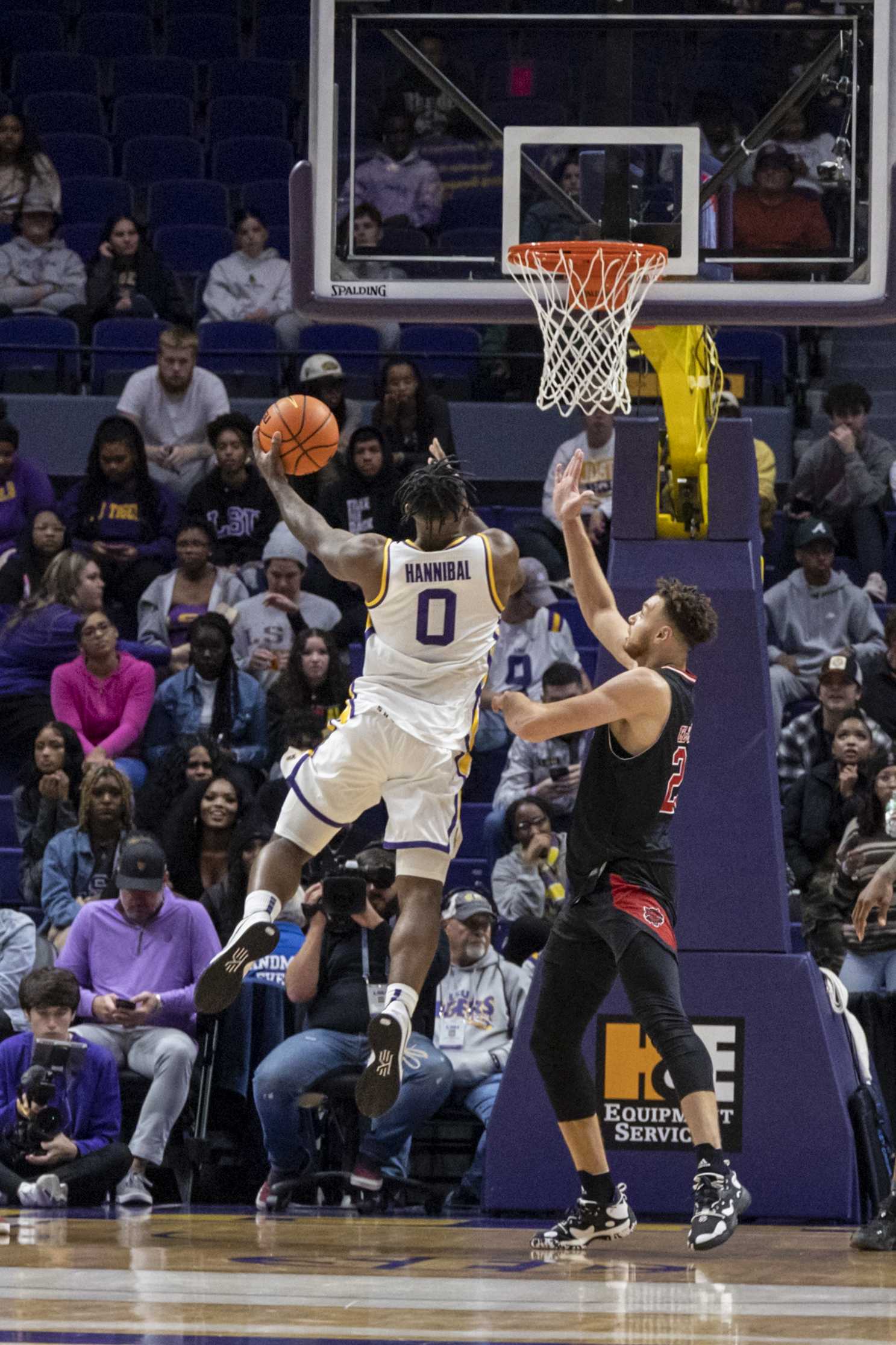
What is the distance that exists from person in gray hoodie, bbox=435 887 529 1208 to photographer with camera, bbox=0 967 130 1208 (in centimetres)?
151

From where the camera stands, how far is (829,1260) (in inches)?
260

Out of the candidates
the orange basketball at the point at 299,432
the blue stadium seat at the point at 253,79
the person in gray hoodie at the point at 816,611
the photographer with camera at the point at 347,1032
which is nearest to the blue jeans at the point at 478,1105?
the photographer with camera at the point at 347,1032

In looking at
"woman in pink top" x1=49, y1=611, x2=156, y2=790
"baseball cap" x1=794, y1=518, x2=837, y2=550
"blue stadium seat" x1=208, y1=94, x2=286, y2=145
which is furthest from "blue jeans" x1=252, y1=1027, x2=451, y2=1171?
"blue stadium seat" x1=208, y1=94, x2=286, y2=145

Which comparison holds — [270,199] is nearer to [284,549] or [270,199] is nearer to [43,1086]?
[284,549]

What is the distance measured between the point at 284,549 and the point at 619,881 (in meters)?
5.93

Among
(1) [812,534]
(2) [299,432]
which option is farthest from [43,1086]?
(1) [812,534]

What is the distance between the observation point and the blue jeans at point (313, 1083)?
27.8ft

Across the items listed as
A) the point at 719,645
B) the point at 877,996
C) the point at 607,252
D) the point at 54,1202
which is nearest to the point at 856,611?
the point at 877,996

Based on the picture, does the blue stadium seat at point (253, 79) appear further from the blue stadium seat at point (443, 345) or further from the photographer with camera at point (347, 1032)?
the photographer with camera at point (347, 1032)

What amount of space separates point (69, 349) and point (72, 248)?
7.09 feet

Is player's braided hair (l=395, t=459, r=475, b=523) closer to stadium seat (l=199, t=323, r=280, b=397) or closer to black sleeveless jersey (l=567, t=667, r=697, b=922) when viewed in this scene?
black sleeveless jersey (l=567, t=667, r=697, b=922)

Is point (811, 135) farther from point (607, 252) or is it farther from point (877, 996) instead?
point (877, 996)

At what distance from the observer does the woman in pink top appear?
11.4 m

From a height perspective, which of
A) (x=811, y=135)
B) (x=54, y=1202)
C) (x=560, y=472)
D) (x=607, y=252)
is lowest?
(x=54, y=1202)
